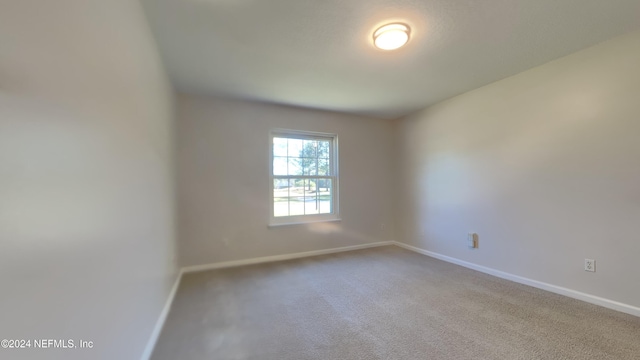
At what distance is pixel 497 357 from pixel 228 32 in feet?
10.0

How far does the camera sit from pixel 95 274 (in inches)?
39.1

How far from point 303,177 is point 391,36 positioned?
8.38 ft

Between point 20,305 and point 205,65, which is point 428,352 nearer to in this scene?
point 20,305

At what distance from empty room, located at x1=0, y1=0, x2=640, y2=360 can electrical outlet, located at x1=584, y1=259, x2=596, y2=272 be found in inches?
2.9

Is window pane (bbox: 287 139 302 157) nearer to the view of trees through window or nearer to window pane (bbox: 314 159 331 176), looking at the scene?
the view of trees through window

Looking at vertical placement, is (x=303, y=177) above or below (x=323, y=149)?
below

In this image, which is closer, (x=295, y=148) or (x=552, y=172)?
(x=552, y=172)

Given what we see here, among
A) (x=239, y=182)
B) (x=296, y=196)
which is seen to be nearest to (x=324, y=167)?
(x=296, y=196)

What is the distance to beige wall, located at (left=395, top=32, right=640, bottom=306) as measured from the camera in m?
2.17

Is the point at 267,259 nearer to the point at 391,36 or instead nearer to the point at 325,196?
the point at 325,196

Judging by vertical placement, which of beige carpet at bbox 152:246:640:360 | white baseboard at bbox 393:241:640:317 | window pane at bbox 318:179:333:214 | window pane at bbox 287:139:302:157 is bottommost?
beige carpet at bbox 152:246:640:360

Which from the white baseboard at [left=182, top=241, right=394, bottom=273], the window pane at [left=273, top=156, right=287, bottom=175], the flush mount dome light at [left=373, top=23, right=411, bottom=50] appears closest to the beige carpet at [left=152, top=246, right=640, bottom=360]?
the white baseboard at [left=182, top=241, right=394, bottom=273]

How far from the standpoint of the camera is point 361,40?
2.14m

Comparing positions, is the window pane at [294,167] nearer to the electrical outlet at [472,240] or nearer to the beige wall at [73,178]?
the beige wall at [73,178]
